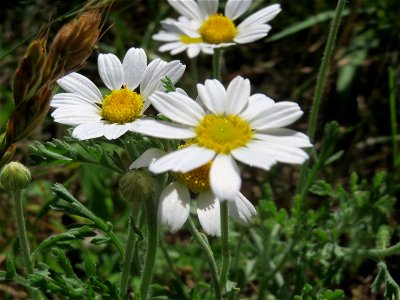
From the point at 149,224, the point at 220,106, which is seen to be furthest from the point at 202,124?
the point at 149,224

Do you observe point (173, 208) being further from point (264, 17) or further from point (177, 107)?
point (264, 17)

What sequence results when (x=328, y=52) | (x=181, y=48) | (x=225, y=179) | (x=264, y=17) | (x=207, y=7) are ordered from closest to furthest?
(x=225, y=179) < (x=328, y=52) < (x=264, y=17) < (x=181, y=48) < (x=207, y=7)

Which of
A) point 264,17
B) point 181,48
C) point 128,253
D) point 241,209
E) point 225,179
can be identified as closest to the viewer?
point 225,179

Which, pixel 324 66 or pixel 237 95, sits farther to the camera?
pixel 324 66

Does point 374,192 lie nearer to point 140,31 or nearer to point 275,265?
point 275,265

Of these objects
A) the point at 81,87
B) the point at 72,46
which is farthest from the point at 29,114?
the point at 81,87

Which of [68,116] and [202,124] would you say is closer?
[202,124]

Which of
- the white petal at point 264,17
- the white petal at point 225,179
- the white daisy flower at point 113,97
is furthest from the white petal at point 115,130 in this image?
the white petal at point 264,17
